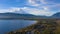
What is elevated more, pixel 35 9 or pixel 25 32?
pixel 35 9

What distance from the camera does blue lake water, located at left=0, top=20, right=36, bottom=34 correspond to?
5.10 feet

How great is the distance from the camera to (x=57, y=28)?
155 cm

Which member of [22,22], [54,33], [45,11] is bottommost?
[54,33]

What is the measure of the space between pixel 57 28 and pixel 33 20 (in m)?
0.32

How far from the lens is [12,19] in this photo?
1.57 meters

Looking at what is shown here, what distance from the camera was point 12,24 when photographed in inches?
61.7

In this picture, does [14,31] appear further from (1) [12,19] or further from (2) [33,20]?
(2) [33,20]

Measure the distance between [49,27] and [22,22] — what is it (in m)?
0.35

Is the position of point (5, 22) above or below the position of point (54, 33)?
above

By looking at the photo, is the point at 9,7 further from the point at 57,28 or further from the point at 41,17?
the point at 57,28

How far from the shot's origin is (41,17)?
1.57 m

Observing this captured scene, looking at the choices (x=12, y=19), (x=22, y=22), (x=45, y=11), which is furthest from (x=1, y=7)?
(x=45, y=11)

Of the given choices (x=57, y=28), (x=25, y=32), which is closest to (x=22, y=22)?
(x=25, y=32)

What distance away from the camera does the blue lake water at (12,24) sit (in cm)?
155
